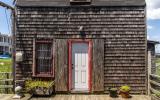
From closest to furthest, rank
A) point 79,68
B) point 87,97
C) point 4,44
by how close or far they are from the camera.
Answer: point 87,97, point 79,68, point 4,44

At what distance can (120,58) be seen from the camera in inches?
590

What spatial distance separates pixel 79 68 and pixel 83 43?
116cm

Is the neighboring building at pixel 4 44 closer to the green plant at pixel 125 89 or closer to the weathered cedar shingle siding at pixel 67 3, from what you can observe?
the weathered cedar shingle siding at pixel 67 3

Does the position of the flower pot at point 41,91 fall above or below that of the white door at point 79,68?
below

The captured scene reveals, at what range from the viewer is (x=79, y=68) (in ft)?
49.8

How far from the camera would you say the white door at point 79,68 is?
595 inches

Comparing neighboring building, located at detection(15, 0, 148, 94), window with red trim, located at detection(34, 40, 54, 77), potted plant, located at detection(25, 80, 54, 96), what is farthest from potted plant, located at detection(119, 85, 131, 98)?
window with red trim, located at detection(34, 40, 54, 77)

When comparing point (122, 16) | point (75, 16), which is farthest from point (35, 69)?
point (122, 16)

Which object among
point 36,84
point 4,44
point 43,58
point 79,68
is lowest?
point 36,84

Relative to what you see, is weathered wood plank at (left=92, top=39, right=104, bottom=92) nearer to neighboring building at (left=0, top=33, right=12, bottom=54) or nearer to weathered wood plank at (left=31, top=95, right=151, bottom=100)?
weathered wood plank at (left=31, top=95, right=151, bottom=100)

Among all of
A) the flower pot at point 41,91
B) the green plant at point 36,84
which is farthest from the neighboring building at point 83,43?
the flower pot at point 41,91

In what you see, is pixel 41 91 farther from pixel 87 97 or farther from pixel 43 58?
pixel 87 97

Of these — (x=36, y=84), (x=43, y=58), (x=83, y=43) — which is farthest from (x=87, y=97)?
(x=43, y=58)

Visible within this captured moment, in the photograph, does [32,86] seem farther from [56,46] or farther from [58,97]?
[56,46]
